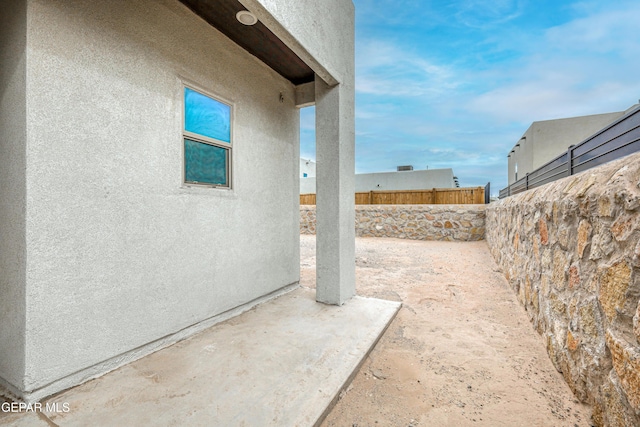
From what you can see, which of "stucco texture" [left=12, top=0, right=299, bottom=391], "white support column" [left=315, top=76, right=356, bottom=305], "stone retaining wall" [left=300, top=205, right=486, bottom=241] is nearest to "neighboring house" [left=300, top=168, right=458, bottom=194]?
"stone retaining wall" [left=300, top=205, right=486, bottom=241]

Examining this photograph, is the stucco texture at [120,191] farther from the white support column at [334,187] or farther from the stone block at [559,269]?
the stone block at [559,269]

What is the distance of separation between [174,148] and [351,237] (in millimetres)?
2260

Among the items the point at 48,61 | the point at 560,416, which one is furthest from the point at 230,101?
the point at 560,416

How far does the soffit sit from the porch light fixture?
0.05 meters

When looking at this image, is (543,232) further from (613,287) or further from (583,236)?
(613,287)

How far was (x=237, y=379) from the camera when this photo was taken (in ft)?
6.15

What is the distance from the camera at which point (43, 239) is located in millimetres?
1634

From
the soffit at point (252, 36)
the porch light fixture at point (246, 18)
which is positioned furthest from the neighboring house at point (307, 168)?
the porch light fixture at point (246, 18)

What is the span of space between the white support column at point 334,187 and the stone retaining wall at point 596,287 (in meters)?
2.00

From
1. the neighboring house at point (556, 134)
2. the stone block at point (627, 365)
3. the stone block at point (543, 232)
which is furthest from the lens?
the neighboring house at point (556, 134)

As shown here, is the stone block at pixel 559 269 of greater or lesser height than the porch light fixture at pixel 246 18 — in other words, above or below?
below

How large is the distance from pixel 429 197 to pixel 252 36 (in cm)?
1029

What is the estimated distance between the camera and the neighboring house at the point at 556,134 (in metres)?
9.58

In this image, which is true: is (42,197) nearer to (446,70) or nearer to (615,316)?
(615,316)
